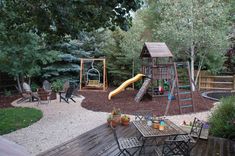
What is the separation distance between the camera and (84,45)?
16.0 m

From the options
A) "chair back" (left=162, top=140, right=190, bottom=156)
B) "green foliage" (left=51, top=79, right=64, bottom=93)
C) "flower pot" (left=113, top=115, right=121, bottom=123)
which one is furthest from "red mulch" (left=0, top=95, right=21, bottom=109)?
"chair back" (left=162, top=140, right=190, bottom=156)

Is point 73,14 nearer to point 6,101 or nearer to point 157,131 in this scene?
point 157,131

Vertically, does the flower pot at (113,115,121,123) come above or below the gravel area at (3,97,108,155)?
above

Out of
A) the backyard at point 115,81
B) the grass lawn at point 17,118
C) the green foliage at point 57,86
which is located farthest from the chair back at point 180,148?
the green foliage at point 57,86

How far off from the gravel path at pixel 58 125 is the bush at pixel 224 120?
121 cm

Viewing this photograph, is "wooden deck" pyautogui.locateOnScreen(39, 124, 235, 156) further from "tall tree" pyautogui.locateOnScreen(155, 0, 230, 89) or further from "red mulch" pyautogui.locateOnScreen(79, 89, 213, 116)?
"tall tree" pyautogui.locateOnScreen(155, 0, 230, 89)

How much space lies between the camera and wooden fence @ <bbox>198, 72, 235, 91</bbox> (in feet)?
46.9

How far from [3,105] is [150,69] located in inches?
241

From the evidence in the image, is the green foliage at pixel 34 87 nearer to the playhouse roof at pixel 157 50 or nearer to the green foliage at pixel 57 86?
the green foliage at pixel 57 86

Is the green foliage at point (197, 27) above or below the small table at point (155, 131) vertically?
above

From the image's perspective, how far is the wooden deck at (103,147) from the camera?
4812 millimetres

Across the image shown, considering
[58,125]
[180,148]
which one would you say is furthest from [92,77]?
[180,148]

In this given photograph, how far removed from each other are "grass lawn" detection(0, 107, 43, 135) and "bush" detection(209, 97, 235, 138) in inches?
194

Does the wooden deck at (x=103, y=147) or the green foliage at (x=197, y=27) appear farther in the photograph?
the green foliage at (x=197, y=27)
